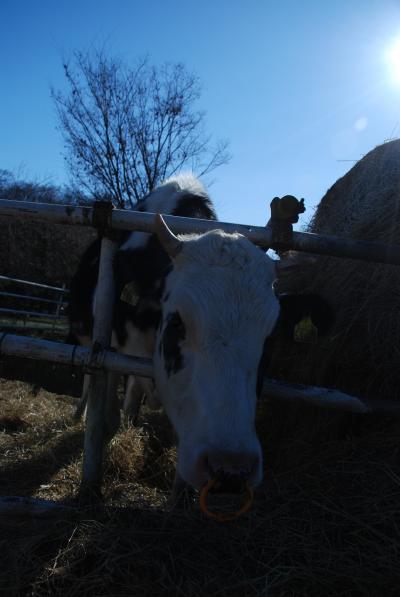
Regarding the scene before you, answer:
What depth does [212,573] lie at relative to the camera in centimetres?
211

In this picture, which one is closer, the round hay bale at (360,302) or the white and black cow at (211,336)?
the white and black cow at (211,336)

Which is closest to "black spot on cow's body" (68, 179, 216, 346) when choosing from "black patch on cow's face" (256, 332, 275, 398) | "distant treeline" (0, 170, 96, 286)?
"black patch on cow's face" (256, 332, 275, 398)

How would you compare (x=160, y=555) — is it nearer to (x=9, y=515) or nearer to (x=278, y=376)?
(x=9, y=515)

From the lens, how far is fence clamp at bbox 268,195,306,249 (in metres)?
3.10

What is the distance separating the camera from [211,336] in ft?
7.52

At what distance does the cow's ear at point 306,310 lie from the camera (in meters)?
3.19

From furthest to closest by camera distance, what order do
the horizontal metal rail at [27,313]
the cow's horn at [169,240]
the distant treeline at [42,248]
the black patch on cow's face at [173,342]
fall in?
1. the distant treeline at [42,248]
2. the horizontal metal rail at [27,313]
3. the cow's horn at [169,240]
4. the black patch on cow's face at [173,342]

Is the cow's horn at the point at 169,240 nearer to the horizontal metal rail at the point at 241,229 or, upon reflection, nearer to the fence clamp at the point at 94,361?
the horizontal metal rail at the point at 241,229

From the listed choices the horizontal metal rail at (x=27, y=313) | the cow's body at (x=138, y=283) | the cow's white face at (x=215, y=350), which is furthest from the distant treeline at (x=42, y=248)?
the cow's white face at (x=215, y=350)

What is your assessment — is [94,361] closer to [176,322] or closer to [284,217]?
[176,322]

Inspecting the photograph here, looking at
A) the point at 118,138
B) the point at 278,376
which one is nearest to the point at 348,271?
the point at 278,376

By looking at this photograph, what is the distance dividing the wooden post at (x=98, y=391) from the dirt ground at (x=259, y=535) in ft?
0.73

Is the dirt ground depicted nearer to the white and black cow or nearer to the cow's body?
the white and black cow

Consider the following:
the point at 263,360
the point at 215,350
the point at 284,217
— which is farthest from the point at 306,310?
the point at 215,350
